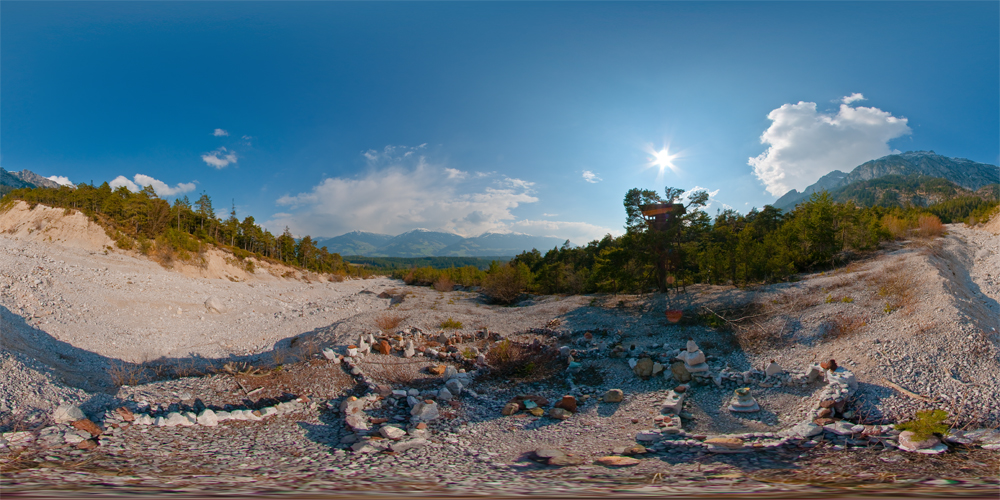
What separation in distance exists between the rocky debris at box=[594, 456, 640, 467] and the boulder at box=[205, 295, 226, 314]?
88.2 ft

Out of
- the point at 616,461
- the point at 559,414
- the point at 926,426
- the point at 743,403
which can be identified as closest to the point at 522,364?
the point at 559,414

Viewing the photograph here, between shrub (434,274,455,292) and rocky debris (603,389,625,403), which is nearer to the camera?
rocky debris (603,389,625,403)

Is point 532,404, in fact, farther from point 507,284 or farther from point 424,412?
point 507,284

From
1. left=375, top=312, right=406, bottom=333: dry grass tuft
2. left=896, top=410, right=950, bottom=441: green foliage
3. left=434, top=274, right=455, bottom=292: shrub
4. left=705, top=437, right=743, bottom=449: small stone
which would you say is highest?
left=434, top=274, right=455, bottom=292: shrub

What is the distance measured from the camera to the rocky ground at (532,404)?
4.57 m

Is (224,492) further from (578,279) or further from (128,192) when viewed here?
(128,192)

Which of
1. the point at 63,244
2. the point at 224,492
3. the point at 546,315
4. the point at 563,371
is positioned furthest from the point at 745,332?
the point at 63,244

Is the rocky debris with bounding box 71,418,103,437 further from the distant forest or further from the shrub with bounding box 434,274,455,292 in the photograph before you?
the shrub with bounding box 434,274,455,292

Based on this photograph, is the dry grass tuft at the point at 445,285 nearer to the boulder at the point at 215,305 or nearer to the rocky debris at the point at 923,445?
the boulder at the point at 215,305

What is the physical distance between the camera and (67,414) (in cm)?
568

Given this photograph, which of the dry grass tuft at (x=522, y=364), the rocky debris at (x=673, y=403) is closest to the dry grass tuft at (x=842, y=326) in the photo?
the rocky debris at (x=673, y=403)

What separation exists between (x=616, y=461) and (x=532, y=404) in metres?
3.06

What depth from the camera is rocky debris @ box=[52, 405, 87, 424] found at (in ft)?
18.5

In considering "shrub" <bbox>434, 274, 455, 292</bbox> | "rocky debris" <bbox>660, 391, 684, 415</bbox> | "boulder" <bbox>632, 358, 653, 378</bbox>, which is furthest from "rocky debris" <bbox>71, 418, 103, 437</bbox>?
"shrub" <bbox>434, 274, 455, 292</bbox>
